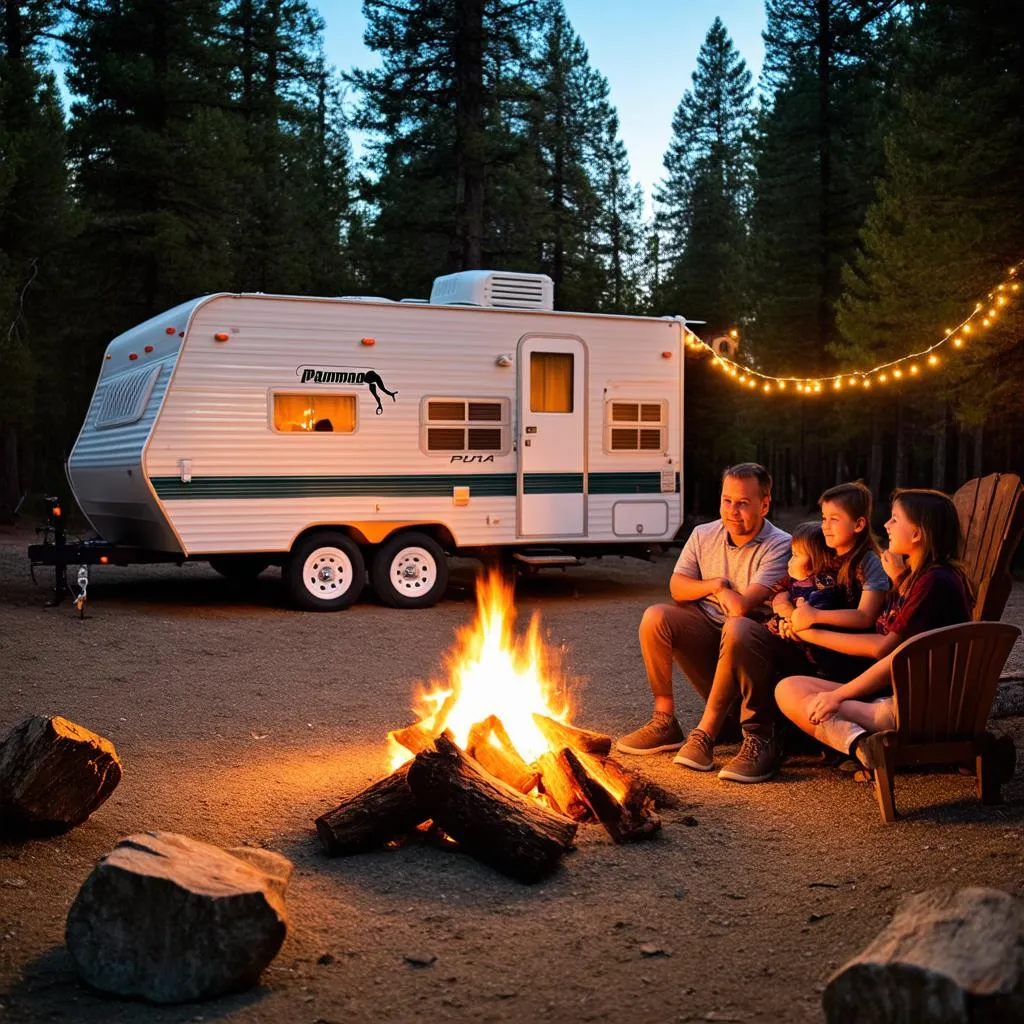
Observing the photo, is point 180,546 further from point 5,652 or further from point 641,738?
point 641,738

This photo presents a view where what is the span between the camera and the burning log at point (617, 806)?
15.5ft

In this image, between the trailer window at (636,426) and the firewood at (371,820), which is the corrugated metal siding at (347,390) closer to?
the trailer window at (636,426)

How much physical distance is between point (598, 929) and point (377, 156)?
75.6 ft

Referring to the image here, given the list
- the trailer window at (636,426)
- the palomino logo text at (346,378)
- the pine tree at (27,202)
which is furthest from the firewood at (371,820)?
the pine tree at (27,202)

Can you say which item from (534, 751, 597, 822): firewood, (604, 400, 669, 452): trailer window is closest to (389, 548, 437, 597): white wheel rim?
(604, 400, 669, 452): trailer window

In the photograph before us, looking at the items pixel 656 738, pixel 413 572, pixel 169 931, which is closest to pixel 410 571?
pixel 413 572

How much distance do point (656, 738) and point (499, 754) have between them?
121cm

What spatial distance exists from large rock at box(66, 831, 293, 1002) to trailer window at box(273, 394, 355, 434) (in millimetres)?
8639

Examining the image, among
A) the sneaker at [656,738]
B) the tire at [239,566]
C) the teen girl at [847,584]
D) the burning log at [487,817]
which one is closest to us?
the burning log at [487,817]

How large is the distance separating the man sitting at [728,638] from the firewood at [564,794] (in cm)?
86

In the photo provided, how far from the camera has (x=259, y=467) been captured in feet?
38.6

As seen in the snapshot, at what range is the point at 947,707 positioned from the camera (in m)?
4.86

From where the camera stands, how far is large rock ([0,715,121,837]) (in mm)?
4496

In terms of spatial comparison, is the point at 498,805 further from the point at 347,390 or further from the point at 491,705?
the point at 347,390
